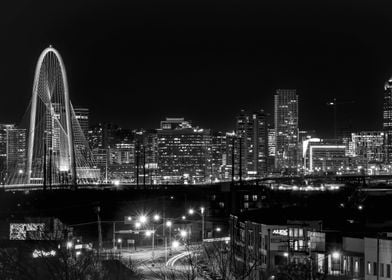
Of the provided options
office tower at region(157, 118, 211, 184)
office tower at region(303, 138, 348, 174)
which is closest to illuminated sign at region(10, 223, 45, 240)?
office tower at region(157, 118, 211, 184)

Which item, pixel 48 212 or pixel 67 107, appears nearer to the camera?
pixel 48 212

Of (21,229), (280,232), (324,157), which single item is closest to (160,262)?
(280,232)

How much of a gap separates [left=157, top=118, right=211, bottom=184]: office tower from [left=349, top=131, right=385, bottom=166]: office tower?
1356 inches

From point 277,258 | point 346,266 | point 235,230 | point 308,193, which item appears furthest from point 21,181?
point 346,266

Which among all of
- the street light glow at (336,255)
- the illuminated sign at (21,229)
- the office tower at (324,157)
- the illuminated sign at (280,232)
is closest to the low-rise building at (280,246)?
the illuminated sign at (280,232)

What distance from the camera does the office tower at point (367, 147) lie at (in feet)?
458

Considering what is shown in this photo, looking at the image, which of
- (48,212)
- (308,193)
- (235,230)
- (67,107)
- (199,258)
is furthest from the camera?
(308,193)

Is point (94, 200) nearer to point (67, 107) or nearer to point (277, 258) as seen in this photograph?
point (67, 107)

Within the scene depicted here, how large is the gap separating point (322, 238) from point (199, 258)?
186 inches

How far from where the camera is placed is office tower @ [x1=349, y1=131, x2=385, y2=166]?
140 meters

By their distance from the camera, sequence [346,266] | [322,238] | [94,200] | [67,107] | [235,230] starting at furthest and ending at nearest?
[94,200], [67,107], [235,230], [322,238], [346,266]

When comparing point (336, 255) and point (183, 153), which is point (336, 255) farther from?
point (183, 153)

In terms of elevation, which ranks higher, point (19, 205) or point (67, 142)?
point (67, 142)

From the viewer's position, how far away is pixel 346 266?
2075 centimetres
